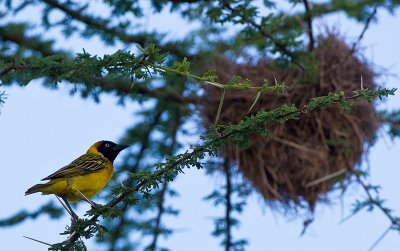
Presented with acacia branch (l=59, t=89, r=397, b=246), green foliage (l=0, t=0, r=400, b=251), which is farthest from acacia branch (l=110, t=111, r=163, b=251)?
acacia branch (l=59, t=89, r=397, b=246)

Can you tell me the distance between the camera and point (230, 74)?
5367mm

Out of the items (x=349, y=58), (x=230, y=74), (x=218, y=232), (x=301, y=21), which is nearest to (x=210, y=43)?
(x=230, y=74)

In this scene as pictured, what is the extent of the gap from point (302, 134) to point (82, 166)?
7.15ft

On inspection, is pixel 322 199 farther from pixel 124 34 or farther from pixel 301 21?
pixel 124 34

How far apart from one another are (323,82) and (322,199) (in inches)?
33.8

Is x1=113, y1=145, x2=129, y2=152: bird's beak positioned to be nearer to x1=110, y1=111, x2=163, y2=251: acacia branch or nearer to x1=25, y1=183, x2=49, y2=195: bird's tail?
x1=110, y1=111, x2=163, y2=251: acacia branch

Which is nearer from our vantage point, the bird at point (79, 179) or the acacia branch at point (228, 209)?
the bird at point (79, 179)

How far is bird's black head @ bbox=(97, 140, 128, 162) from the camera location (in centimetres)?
385

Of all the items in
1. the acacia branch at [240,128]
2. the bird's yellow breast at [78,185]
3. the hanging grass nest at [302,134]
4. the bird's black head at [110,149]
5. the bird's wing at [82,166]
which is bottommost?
the acacia branch at [240,128]

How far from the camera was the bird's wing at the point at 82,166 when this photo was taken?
131 inches

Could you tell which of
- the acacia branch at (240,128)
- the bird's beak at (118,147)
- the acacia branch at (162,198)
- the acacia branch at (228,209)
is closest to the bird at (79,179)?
the bird's beak at (118,147)

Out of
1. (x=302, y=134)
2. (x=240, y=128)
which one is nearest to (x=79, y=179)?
(x=240, y=128)

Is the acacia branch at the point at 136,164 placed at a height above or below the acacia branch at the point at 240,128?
above

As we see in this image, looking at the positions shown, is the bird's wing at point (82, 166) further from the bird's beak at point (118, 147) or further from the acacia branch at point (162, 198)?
the acacia branch at point (162, 198)
